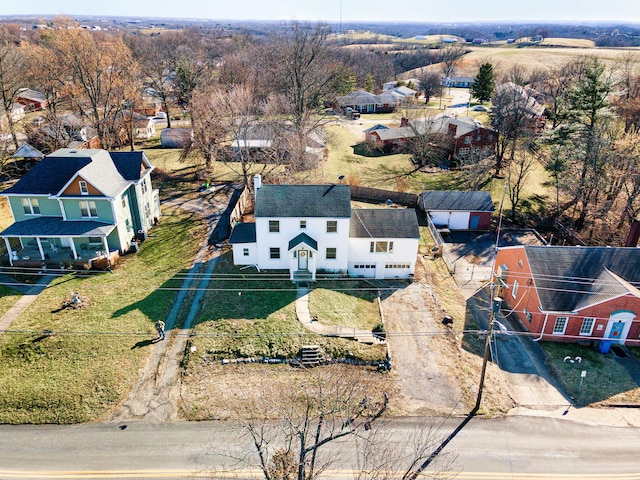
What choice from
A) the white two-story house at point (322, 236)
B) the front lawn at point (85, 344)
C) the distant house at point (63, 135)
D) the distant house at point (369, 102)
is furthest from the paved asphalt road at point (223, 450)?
the distant house at point (369, 102)

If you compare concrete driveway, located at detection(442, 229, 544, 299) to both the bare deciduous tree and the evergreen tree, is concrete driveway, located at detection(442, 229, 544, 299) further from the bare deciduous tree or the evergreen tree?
the evergreen tree

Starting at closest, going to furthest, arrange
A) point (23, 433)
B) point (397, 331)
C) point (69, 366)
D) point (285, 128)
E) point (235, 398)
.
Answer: point (23, 433), point (235, 398), point (69, 366), point (397, 331), point (285, 128)

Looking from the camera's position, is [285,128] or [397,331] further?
[285,128]

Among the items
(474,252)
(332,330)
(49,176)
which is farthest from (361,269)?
(49,176)

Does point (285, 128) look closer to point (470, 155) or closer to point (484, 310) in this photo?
point (470, 155)

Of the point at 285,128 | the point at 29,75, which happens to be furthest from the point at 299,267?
the point at 29,75

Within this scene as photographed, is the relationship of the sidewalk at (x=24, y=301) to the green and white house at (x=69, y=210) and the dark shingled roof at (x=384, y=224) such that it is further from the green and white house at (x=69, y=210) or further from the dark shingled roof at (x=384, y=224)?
the dark shingled roof at (x=384, y=224)

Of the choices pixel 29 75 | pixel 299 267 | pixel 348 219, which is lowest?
pixel 299 267
